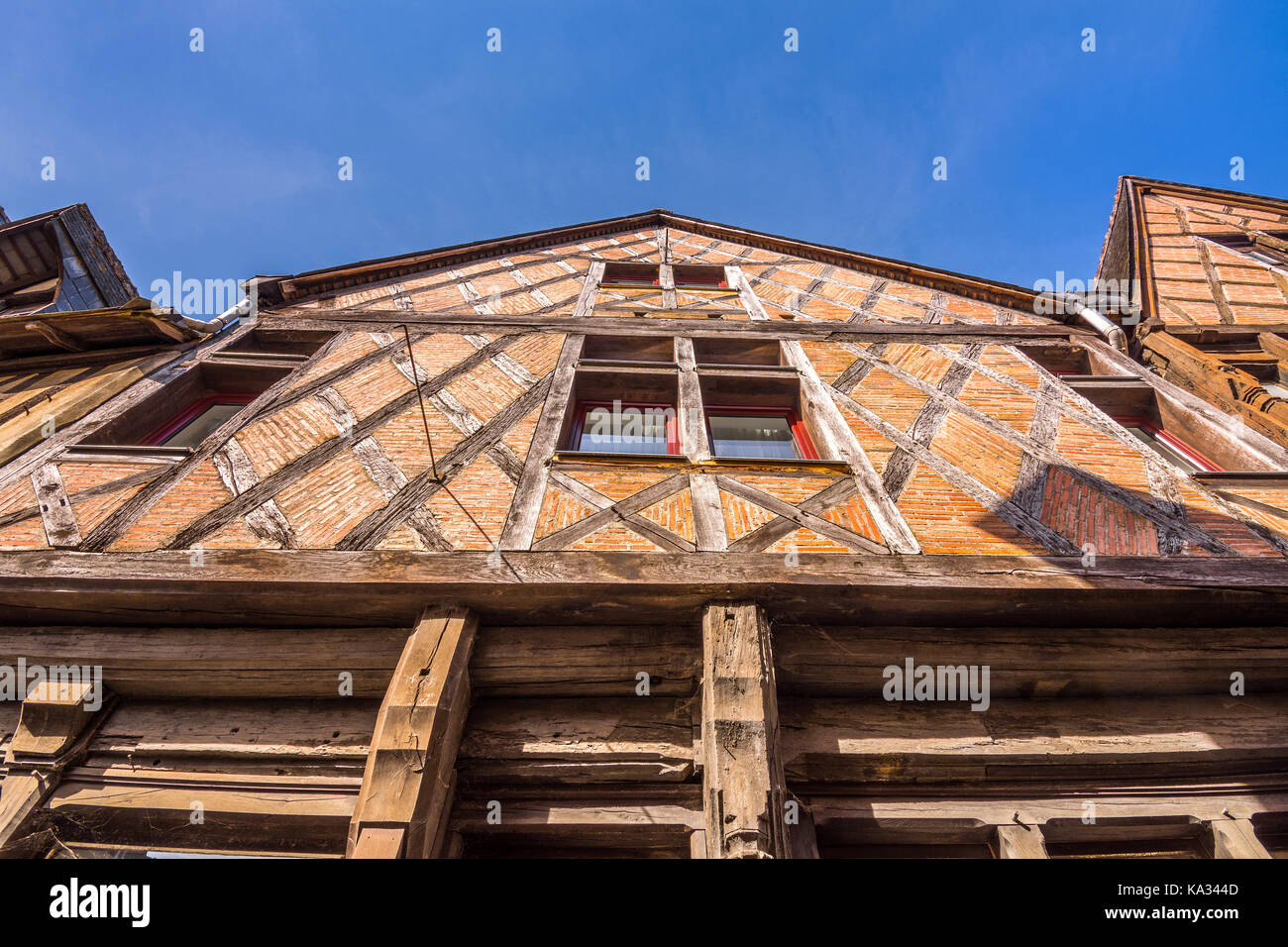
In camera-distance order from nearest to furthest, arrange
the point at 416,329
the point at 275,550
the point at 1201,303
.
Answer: the point at 275,550, the point at 416,329, the point at 1201,303

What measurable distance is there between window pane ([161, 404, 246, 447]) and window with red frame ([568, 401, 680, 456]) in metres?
3.13

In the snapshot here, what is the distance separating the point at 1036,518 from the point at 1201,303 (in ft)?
28.9

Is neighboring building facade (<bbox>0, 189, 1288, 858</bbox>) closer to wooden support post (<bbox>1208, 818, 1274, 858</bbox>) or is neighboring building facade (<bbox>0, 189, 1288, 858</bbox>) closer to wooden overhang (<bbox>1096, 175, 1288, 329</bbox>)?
wooden support post (<bbox>1208, 818, 1274, 858</bbox>)

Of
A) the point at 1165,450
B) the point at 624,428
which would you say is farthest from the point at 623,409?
the point at 1165,450

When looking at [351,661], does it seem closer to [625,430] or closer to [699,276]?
[625,430]

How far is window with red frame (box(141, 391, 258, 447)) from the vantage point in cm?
536

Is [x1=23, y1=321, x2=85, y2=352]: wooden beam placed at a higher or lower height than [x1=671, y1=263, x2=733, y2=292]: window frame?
lower

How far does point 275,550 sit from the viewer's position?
341 centimetres

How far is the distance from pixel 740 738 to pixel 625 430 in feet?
11.1

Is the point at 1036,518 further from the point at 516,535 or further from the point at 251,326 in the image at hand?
the point at 251,326

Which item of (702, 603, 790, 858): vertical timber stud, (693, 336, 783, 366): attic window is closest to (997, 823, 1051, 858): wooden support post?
(702, 603, 790, 858): vertical timber stud

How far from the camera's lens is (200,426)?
5.60 metres
